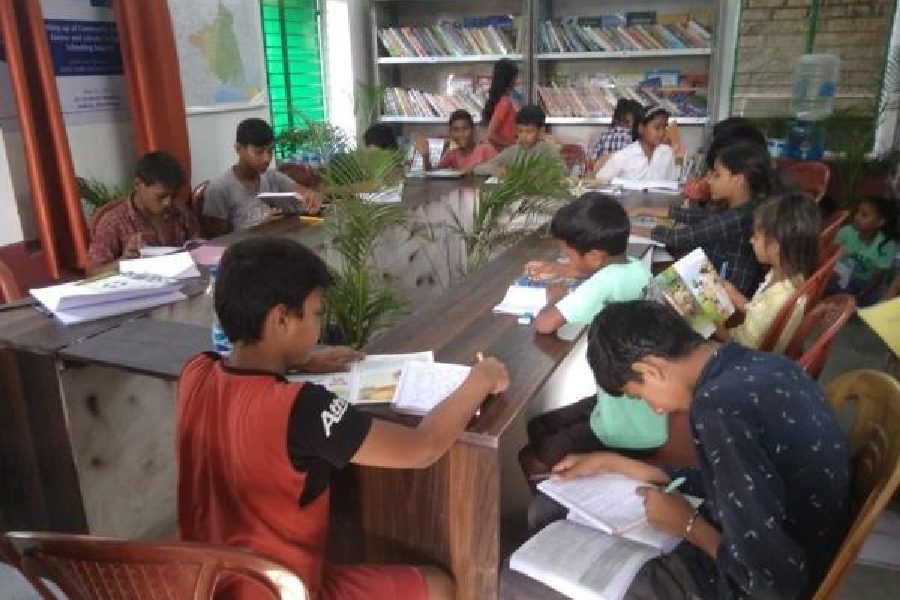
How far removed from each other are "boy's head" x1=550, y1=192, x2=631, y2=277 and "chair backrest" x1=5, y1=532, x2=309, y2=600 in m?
1.12

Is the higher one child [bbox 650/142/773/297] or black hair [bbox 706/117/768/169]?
black hair [bbox 706/117/768/169]

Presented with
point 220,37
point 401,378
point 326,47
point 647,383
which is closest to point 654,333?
point 647,383

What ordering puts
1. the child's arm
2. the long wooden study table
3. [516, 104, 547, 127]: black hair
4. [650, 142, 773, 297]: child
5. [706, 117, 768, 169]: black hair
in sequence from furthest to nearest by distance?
[516, 104, 547, 127]: black hair, [706, 117, 768, 169]: black hair, [650, 142, 773, 297]: child, the long wooden study table, the child's arm

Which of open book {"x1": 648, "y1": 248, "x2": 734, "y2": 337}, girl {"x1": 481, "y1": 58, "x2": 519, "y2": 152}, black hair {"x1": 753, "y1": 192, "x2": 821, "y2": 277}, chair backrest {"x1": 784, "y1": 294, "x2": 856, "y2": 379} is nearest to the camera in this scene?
chair backrest {"x1": 784, "y1": 294, "x2": 856, "y2": 379}

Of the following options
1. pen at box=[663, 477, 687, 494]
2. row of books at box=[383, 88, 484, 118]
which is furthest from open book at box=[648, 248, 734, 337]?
row of books at box=[383, 88, 484, 118]

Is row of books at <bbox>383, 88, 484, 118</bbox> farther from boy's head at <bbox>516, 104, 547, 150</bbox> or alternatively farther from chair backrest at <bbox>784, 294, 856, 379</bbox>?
chair backrest at <bbox>784, 294, 856, 379</bbox>

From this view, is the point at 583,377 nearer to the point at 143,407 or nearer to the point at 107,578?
the point at 143,407

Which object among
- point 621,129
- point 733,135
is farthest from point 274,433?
point 621,129

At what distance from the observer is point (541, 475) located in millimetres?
1530

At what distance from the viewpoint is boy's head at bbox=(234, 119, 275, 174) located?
9.87 feet

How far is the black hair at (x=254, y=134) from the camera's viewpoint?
3.00m

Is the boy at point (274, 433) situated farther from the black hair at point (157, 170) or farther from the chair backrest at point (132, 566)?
the black hair at point (157, 170)

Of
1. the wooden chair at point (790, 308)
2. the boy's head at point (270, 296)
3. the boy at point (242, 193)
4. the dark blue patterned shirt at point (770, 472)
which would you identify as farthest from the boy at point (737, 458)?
the boy at point (242, 193)

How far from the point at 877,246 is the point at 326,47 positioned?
12.4ft
